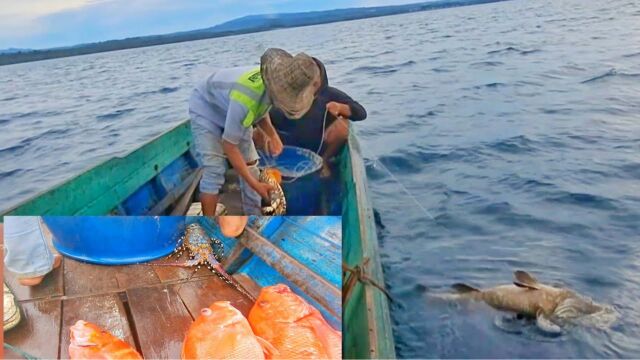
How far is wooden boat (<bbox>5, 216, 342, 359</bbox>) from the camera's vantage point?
5.41 feet

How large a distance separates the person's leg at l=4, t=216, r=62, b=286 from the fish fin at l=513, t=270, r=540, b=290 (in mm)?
2243

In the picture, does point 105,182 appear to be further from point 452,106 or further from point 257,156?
point 452,106

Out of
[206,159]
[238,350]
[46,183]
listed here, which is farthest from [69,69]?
[238,350]

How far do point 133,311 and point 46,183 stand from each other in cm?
108

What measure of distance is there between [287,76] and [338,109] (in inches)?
16.6

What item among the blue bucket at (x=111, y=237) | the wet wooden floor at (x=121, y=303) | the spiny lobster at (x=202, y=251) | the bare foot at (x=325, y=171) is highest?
the bare foot at (x=325, y=171)

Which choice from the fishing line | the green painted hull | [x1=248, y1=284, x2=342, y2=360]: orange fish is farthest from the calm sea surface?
[x1=248, y1=284, x2=342, y2=360]: orange fish

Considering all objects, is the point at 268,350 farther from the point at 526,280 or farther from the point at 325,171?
the point at 526,280

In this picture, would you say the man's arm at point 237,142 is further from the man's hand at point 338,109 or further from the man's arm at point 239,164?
the man's hand at point 338,109

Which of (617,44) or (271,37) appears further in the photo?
(617,44)

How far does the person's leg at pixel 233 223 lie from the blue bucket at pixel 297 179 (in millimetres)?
141

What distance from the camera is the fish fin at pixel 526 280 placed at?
2914 millimetres

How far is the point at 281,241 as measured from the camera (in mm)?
1709


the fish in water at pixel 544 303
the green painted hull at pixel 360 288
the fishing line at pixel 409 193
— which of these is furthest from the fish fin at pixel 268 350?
the fishing line at pixel 409 193
